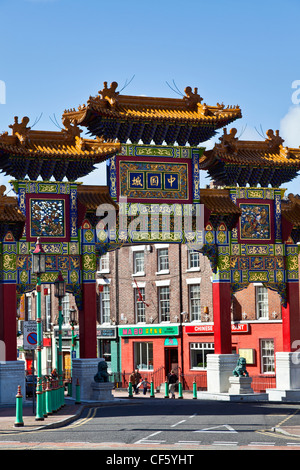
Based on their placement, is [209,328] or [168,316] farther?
[168,316]

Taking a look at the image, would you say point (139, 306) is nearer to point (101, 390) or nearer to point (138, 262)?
point (138, 262)

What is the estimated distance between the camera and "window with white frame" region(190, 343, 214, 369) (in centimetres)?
5369

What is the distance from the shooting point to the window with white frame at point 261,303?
5075 centimetres

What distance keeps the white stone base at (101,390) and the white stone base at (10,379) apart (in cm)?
319

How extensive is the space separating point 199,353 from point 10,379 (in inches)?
865

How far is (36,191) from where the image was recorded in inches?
1435

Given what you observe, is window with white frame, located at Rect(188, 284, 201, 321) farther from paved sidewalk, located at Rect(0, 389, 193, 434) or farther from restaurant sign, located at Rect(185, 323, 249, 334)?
paved sidewalk, located at Rect(0, 389, 193, 434)

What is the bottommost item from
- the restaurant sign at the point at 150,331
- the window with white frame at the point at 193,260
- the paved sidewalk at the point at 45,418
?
the paved sidewalk at the point at 45,418

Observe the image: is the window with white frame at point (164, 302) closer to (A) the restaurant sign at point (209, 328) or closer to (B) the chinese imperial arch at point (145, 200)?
(A) the restaurant sign at point (209, 328)

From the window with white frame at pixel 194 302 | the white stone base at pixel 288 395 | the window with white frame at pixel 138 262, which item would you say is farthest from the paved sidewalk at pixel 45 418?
the window with white frame at pixel 138 262

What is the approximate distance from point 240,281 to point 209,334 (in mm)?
14780

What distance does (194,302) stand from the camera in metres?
55.1

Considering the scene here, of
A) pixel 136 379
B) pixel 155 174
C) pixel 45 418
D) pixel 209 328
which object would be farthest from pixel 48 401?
pixel 209 328
